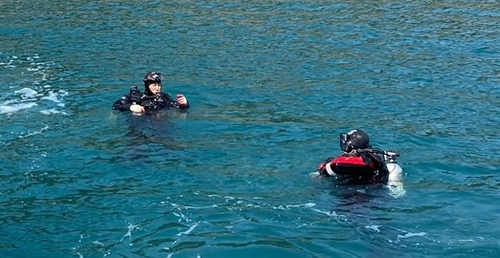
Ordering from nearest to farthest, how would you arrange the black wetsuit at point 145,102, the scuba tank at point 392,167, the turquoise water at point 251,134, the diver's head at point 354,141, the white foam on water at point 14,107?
the turquoise water at point 251,134 → the diver's head at point 354,141 → the scuba tank at point 392,167 → the black wetsuit at point 145,102 → the white foam on water at point 14,107

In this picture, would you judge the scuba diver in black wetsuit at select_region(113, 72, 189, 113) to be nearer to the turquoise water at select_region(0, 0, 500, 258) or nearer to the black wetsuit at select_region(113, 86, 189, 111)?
the black wetsuit at select_region(113, 86, 189, 111)

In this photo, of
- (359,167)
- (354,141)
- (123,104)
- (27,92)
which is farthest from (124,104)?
(359,167)

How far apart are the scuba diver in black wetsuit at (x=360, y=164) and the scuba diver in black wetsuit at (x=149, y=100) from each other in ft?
16.2

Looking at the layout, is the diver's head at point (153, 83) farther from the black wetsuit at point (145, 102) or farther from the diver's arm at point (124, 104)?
the diver's arm at point (124, 104)

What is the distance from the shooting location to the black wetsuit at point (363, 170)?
1061 cm

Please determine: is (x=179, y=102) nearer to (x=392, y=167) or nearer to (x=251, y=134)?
(x=251, y=134)

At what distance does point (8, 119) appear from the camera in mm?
15211

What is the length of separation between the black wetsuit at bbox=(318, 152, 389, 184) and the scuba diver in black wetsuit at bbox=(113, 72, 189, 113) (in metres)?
5.00

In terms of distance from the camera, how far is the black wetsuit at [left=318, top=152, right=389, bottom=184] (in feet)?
34.8

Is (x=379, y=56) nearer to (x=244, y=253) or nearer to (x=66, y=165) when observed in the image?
(x=66, y=165)

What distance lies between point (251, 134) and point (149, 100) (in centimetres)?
218

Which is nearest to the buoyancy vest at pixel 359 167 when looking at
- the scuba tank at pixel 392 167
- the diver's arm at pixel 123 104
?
the scuba tank at pixel 392 167

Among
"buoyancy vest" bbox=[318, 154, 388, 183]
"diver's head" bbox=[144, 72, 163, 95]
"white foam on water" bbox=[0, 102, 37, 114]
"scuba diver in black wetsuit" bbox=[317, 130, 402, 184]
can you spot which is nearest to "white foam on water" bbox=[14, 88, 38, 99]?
"white foam on water" bbox=[0, 102, 37, 114]

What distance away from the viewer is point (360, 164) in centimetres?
1059
